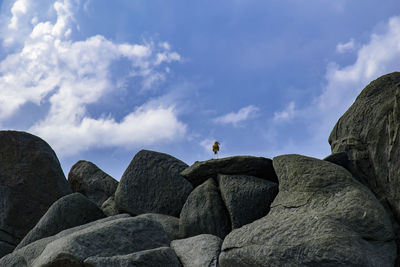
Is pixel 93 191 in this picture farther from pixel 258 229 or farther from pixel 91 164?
pixel 258 229

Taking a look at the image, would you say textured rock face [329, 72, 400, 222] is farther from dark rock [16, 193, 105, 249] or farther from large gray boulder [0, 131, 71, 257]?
large gray boulder [0, 131, 71, 257]

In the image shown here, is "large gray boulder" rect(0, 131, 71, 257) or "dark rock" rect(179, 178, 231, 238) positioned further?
"large gray boulder" rect(0, 131, 71, 257)

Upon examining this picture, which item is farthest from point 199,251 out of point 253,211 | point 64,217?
point 64,217

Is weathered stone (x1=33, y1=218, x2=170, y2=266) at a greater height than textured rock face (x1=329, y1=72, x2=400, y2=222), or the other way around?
textured rock face (x1=329, y1=72, x2=400, y2=222)

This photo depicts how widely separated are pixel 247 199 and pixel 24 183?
292 inches

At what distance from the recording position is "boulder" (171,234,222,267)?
25.3 feet

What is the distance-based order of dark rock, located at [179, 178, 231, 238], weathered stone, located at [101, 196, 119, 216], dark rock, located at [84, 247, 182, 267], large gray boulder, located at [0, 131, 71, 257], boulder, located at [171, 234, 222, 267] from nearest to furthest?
1. dark rock, located at [84, 247, 182, 267]
2. boulder, located at [171, 234, 222, 267]
3. dark rock, located at [179, 178, 231, 238]
4. weathered stone, located at [101, 196, 119, 216]
5. large gray boulder, located at [0, 131, 71, 257]

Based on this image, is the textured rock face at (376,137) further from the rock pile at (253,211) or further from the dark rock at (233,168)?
the dark rock at (233,168)

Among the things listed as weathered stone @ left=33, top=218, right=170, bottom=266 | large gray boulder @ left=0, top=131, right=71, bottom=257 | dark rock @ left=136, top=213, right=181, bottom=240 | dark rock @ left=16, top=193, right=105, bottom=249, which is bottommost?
weathered stone @ left=33, top=218, right=170, bottom=266

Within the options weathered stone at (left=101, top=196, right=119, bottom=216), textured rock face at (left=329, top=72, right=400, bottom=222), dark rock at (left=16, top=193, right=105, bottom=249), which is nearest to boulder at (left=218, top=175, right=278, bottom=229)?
textured rock face at (left=329, top=72, right=400, bottom=222)

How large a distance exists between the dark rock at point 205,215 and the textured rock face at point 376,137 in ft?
8.63

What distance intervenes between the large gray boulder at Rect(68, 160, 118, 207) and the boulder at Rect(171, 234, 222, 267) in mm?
6921

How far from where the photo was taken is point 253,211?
9062 mm

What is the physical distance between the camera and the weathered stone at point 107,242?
7.51 m
